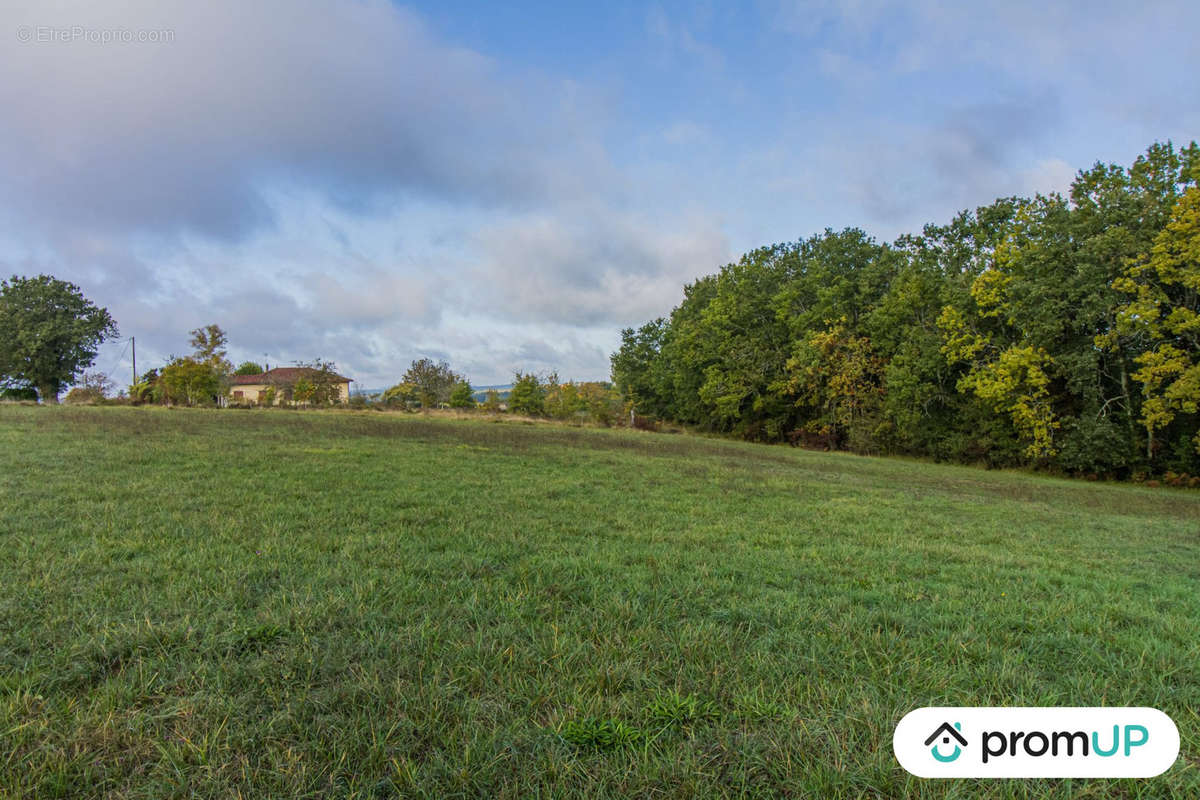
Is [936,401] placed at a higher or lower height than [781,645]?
higher

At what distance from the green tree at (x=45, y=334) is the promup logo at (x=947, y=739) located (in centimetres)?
6617

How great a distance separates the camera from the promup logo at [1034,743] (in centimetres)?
212

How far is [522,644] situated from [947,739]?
7.16 ft

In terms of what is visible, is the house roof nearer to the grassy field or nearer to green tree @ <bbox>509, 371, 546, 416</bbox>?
green tree @ <bbox>509, 371, 546, 416</bbox>

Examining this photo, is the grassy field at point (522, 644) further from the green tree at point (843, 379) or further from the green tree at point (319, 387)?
the green tree at point (319, 387)

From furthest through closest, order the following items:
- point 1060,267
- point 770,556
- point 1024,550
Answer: point 1060,267, point 1024,550, point 770,556

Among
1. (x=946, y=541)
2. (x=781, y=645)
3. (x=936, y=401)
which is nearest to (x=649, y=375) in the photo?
(x=936, y=401)

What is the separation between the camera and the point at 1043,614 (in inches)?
158

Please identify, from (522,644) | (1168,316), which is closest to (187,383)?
(522,644)

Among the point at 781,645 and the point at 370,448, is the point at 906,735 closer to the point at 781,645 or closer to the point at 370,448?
the point at 781,645

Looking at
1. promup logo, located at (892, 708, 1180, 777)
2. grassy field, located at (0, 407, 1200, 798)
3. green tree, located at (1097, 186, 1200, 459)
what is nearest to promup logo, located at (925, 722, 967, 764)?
promup logo, located at (892, 708, 1180, 777)

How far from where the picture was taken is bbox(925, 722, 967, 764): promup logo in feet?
7.05

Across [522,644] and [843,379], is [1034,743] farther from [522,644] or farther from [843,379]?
[843,379]

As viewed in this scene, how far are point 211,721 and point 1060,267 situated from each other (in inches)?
1192
